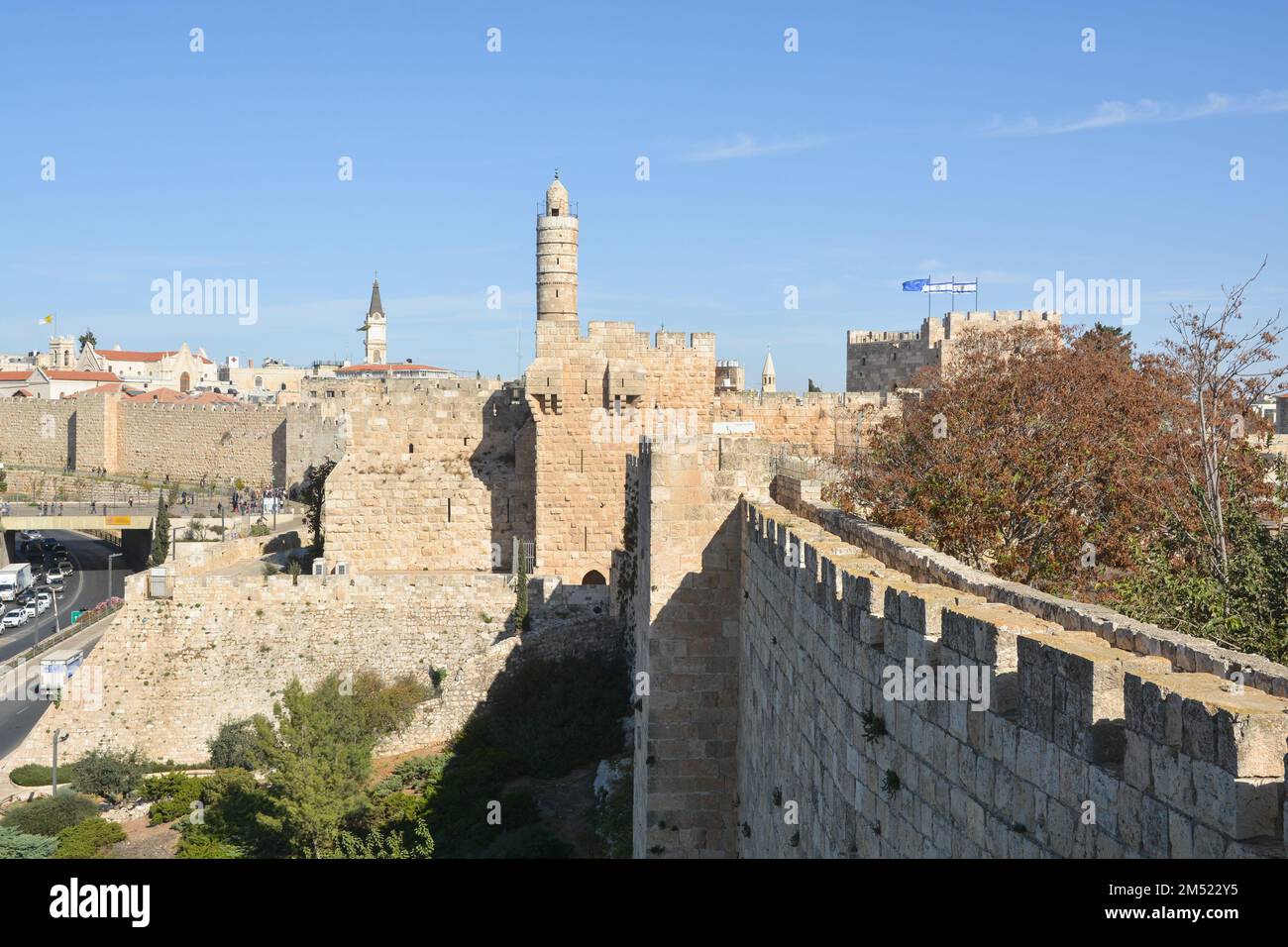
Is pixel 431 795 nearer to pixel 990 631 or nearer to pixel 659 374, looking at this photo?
pixel 659 374

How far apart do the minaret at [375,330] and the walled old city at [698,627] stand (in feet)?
115

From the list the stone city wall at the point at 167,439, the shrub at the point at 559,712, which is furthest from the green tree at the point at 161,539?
the stone city wall at the point at 167,439

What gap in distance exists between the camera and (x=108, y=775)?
17.5m

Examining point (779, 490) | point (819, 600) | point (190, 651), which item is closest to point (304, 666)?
point (190, 651)

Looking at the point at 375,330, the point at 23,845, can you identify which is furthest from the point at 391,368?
the point at 23,845

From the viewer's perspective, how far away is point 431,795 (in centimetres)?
1537

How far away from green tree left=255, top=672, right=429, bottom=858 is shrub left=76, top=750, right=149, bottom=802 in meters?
1.97

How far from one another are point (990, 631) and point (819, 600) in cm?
201

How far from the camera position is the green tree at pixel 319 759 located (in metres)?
14.8

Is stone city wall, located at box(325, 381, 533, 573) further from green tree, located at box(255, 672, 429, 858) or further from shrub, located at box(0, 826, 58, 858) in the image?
shrub, located at box(0, 826, 58, 858)

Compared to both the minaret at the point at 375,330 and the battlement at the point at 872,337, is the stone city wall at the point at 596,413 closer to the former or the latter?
the battlement at the point at 872,337

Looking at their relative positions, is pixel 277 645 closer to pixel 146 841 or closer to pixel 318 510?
pixel 146 841

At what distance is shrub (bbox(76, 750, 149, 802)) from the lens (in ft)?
56.8

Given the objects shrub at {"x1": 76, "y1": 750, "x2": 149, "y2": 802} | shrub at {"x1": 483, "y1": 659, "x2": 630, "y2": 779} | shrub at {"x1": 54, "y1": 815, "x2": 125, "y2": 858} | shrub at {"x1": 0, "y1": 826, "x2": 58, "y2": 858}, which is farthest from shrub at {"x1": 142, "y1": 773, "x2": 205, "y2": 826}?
shrub at {"x1": 483, "y1": 659, "x2": 630, "y2": 779}
